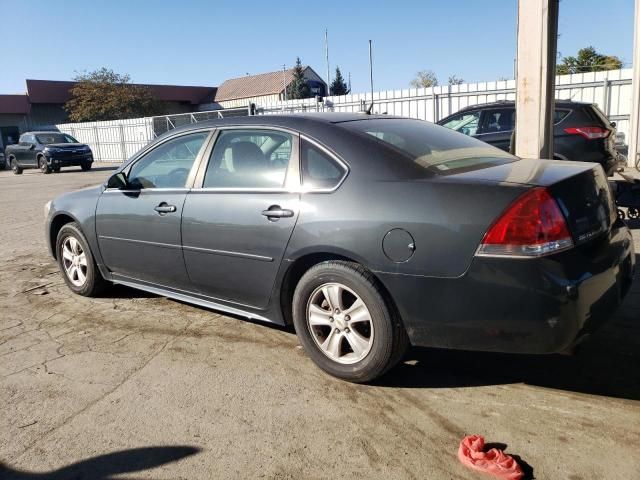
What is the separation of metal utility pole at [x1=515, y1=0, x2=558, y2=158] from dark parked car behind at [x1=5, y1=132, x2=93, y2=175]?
2239cm

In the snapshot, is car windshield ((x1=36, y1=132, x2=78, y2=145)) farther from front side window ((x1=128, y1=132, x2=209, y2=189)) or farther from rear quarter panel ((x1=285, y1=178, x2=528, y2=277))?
rear quarter panel ((x1=285, y1=178, x2=528, y2=277))

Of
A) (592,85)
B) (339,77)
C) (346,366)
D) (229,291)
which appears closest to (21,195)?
(229,291)

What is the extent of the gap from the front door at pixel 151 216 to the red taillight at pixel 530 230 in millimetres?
2330

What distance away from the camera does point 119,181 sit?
15.2ft

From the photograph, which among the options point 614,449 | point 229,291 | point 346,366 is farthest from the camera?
point 229,291

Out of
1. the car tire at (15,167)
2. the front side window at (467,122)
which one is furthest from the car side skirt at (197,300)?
the car tire at (15,167)

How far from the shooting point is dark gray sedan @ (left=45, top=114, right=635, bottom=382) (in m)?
2.69

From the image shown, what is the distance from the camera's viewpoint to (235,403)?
312cm

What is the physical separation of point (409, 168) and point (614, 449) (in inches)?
67.3

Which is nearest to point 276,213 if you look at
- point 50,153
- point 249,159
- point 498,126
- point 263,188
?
point 263,188

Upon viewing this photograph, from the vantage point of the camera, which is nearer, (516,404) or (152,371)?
(516,404)

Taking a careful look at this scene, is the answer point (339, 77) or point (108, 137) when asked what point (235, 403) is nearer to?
point (108, 137)

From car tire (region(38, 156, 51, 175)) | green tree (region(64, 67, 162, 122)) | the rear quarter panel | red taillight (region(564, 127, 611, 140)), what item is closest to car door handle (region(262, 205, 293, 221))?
the rear quarter panel

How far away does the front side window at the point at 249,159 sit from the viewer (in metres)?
3.62
